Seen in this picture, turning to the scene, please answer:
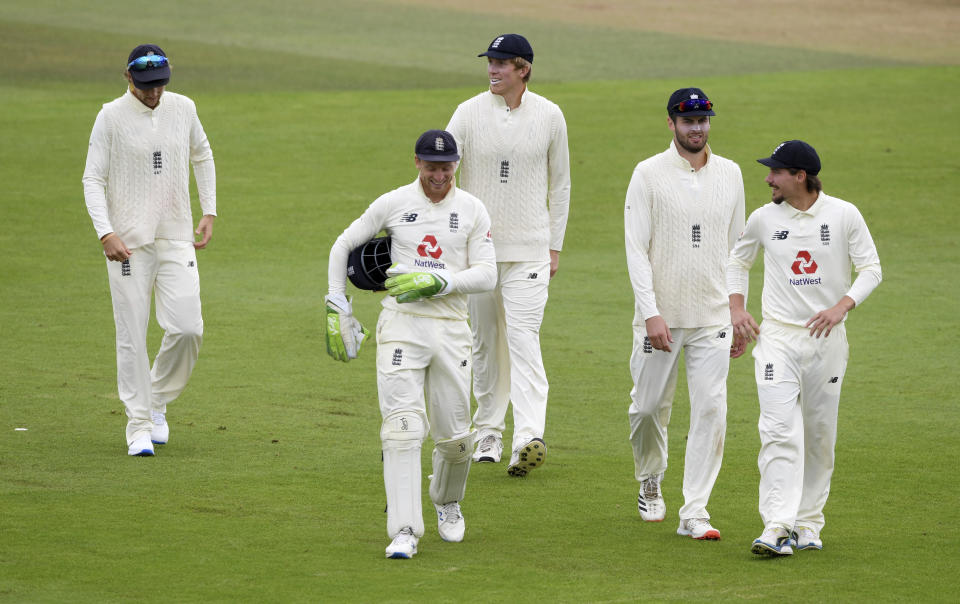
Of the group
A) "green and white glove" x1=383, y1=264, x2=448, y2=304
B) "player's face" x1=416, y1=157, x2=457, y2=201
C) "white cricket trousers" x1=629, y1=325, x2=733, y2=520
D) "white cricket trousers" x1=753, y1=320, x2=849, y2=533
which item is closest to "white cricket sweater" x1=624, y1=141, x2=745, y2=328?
"white cricket trousers" x1=629, y1=325, x2=733, y2=520

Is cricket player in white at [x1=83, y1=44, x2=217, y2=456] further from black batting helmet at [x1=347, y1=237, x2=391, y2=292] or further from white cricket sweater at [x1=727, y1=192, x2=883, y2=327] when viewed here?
white cricket sweater at [x1=727, y1=192, x2=883, y2=327]

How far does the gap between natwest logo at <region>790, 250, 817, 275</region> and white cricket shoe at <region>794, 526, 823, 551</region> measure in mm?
1411

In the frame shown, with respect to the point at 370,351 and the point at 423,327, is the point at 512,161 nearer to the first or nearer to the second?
the point at 423,327

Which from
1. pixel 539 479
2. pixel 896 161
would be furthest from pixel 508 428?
pixel 896 161

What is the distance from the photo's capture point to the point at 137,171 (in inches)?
391

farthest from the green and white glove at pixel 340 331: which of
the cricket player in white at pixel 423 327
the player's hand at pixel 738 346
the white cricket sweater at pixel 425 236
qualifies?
the player's hand at pixel 738 346

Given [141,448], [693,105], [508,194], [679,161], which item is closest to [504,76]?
[508,194]

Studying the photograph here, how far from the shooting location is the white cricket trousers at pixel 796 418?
7.76 m

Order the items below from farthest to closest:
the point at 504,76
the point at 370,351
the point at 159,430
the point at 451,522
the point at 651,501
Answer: the point at 370,351 < the point at 159,430 < the point at 504,76 < the point at 651,501 < the point at 451,522

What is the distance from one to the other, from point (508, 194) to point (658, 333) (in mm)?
2276

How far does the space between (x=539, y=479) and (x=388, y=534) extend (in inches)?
74.0

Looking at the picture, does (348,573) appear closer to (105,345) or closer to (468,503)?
(468,503)

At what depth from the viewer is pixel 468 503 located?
8.89 metres

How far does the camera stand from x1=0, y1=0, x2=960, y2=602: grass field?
751cm
